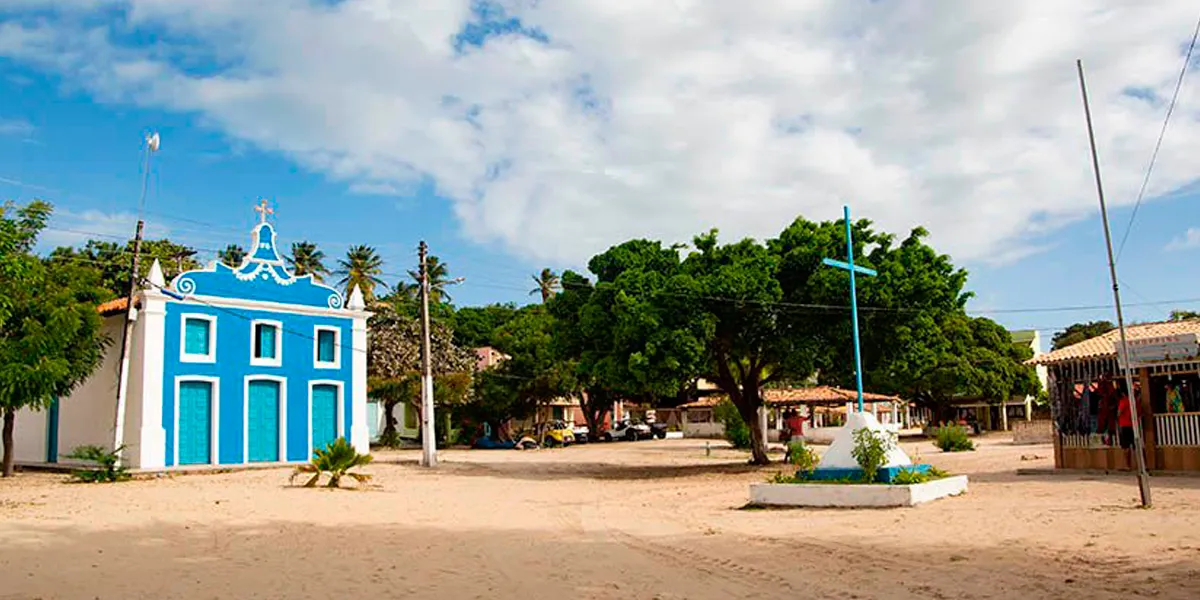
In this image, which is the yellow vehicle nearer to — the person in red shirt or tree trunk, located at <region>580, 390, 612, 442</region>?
tree trunk, located at <region>580, 390, 612, 442</region>

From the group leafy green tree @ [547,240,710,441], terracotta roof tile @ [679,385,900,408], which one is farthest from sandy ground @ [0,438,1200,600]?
terracotta roof tile @ [679,385,900,408]

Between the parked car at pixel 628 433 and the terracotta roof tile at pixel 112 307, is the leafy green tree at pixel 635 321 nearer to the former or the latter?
the terracotta roof tile at pixel 112 307

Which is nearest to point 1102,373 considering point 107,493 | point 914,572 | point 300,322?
point 914,572

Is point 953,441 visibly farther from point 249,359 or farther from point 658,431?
point 658,431

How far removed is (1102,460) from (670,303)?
10510mm

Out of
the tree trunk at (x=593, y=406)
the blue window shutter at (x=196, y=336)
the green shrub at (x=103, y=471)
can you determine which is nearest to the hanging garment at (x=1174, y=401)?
the green shrub at (x=103, y=471)

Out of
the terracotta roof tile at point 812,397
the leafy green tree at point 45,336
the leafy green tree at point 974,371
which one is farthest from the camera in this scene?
the leafy green tree at point 974,371

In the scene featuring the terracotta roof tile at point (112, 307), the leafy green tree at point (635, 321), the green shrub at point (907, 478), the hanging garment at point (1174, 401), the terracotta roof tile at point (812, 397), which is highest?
the terracotta roof tile at point (112, 307)

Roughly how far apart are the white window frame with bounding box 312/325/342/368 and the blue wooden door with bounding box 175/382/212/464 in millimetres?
3678

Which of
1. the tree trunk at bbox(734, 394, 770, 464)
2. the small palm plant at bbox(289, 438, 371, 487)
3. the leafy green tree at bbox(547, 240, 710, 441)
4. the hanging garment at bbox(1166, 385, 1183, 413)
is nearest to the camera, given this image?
the hanging garment at bbox(1166, 385, 1183, 413)

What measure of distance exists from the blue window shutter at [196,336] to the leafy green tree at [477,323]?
141ft

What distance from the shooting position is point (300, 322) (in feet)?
104

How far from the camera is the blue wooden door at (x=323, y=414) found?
31781mm

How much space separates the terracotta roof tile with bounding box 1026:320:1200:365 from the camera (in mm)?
20594
